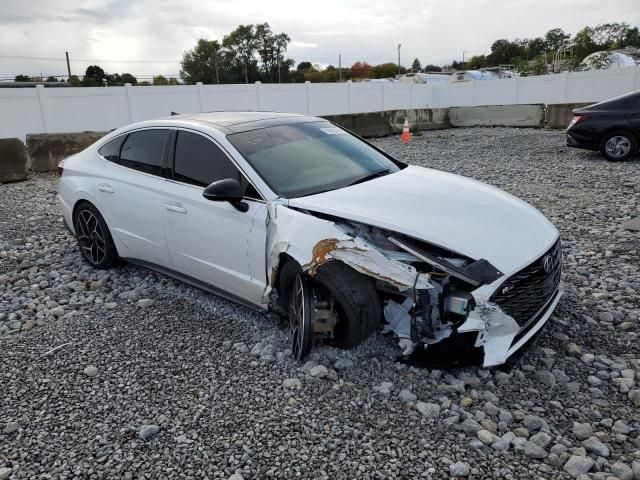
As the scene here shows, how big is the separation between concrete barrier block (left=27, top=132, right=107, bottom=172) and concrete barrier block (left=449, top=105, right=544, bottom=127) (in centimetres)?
1428

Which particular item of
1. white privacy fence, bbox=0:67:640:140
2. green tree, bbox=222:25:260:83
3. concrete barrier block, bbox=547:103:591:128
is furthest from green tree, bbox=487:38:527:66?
concrete barrier block, bbox=547:103:591:128

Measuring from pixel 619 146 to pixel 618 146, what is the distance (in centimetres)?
2

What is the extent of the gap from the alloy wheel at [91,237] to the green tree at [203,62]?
8510cm

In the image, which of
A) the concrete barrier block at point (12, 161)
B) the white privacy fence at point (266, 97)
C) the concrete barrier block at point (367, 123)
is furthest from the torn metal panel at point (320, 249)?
the white privacy fence at point (266, 97)

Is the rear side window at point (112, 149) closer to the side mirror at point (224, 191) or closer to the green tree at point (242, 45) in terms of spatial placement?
the side mirror at point (224, 191)

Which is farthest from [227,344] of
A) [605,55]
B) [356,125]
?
[605,55]

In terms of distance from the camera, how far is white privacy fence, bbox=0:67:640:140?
14859mm

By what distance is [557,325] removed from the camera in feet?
11.9

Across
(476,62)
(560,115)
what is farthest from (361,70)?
(560,115)

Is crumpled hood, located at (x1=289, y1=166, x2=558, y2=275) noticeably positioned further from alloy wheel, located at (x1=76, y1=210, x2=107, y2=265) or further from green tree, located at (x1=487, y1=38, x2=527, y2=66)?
green tree, located at (x1=487, y1=38, x2=527, y2=66)

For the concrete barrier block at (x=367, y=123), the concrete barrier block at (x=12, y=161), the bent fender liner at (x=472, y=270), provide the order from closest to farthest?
the bent fender liner at (x=472, y=270) → the concrete barrier block at (x=12, y=161) → the concrete barrier block at (x=367, y=123)

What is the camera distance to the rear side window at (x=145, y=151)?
4.28 m

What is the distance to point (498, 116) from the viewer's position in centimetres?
1884

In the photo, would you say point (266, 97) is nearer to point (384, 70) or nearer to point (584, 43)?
point (584, 43)
